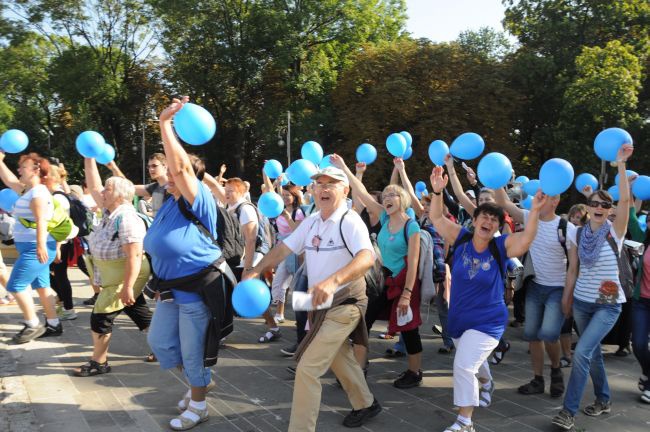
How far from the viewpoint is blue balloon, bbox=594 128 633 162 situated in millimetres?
4527

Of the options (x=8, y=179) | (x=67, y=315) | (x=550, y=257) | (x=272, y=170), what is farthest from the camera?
(x=272, y=170)

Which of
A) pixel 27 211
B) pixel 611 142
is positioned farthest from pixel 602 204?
pixel 27 211

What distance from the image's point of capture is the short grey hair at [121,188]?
5.25 m

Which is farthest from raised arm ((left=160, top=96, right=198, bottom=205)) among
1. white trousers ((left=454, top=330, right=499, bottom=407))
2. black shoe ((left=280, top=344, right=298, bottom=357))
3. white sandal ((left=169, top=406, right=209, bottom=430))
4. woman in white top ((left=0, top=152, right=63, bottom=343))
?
woman in white top ((left=0, top=152, right=63, bottom=343))

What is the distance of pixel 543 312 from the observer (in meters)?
5.06

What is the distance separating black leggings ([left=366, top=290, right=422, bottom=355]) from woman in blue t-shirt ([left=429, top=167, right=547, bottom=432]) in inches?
35.9

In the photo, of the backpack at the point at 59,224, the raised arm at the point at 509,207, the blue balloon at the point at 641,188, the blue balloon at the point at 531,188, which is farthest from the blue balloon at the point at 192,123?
the blue balloon at the point at 531,188

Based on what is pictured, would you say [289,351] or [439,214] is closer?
[439,214]

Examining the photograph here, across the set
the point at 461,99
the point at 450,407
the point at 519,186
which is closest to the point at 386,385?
the point at 450,407

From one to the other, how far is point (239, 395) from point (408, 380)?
1.54 meters

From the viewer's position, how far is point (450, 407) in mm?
4734

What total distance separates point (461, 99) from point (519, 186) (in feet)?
60.9

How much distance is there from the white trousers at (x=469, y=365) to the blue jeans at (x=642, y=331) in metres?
1.85

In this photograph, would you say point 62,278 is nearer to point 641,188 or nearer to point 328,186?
point 328,186
